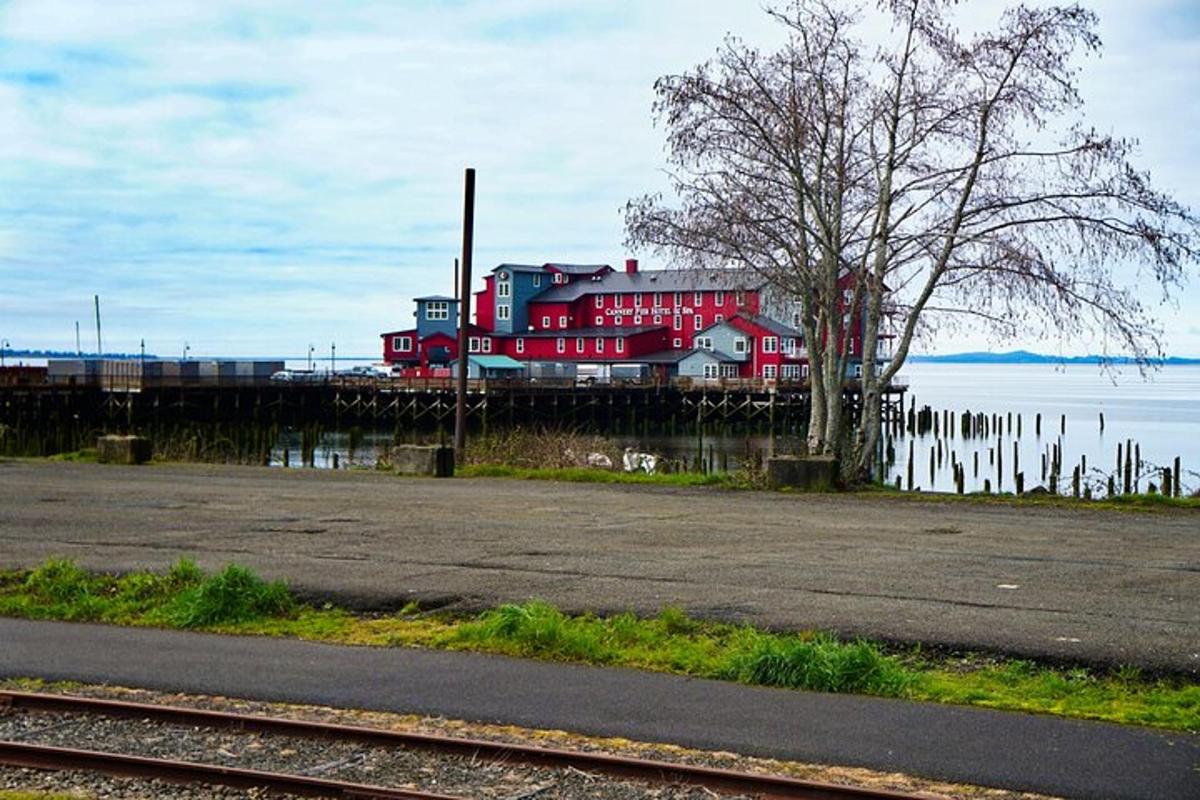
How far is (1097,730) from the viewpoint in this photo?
940cm

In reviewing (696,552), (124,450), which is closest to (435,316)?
(124,450)

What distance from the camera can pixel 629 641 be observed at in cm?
1201

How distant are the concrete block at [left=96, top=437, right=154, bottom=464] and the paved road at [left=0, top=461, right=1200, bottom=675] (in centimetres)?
575

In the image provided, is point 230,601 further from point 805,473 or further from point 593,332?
point 593,332

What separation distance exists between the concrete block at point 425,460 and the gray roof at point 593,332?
7313 centimetres

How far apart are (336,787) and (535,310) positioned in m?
102

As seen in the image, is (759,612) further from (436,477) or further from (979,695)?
(436,477)

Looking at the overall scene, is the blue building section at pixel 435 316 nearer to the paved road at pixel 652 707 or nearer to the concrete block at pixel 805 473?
the concrete block at pixel 805 473

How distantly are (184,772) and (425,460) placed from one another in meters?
21.3

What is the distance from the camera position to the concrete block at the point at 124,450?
3256 centimetres

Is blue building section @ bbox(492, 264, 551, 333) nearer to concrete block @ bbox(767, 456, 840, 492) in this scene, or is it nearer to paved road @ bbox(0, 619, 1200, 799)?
concrete block @ bbox(767, 456, 840, 492)

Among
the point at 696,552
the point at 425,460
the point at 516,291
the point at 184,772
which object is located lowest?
the point at 184,772

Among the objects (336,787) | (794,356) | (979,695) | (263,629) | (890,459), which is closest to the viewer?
(336,787)

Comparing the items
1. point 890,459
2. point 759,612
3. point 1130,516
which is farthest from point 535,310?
point 759,612
